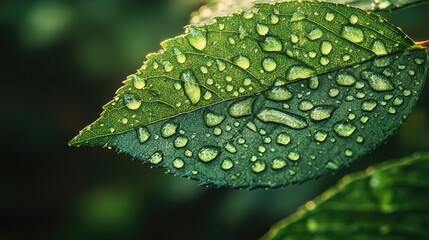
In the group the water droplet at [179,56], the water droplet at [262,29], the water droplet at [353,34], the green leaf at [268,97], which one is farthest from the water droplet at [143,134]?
the water droplet at [353,34]

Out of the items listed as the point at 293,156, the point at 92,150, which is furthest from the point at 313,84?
the point at 92,150

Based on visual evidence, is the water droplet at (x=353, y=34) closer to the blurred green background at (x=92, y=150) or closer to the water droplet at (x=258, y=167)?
the water droplet at (x=258, y=167)

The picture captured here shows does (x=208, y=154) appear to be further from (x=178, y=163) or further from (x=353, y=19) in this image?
(x=353, y=19)

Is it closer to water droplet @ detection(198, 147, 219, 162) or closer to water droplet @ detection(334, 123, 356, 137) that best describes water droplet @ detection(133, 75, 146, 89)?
water droplet @ detection(198, 147, 219, 162)

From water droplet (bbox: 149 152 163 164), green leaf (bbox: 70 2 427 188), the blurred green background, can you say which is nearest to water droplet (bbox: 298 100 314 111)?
green leaf (bbox: 70 2 427 188)

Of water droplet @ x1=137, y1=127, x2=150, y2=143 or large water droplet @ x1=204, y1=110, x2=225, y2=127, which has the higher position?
large water droplet @ x1=204, y1=110, x2=225, y2=127

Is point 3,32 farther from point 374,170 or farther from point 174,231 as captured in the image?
point 374,170
